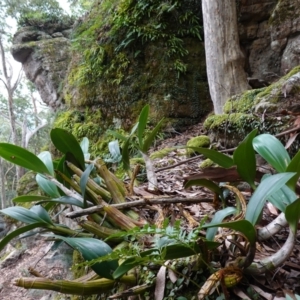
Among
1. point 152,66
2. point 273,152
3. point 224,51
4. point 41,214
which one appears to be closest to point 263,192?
point 273,152

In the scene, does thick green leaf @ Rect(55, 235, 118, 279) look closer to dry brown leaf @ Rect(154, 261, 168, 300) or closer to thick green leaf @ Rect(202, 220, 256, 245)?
dry brown leaf @ Rect(154, 261, 168, 300)

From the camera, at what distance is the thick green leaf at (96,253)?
2.27 feet

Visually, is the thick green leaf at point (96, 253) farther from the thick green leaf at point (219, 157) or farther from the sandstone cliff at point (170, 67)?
the sandstone cliff at point (170, 67)

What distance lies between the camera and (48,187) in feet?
3.47

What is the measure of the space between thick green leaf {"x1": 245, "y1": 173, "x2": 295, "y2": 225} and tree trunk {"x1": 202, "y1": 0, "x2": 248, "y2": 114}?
7.88ft

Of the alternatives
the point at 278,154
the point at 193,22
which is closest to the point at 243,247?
the point at 278,154

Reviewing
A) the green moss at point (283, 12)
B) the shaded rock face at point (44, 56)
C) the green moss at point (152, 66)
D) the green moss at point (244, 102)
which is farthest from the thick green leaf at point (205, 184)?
the shaded rock face at point (44, 56)

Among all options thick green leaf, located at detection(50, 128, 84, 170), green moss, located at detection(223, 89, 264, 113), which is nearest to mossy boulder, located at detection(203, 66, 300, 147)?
green moss, located at detection(223, 89, 264, 113)

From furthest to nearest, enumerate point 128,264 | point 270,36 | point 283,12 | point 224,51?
point 270,36 < point 283,12 < point 224,51 < point 128,264

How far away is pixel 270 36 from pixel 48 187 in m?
3.75

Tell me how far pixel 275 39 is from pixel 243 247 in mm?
3600

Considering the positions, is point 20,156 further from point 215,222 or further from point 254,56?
point 254,56

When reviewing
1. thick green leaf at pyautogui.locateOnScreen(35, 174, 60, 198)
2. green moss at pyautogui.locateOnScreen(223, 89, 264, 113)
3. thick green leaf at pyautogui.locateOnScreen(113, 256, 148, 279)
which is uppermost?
green moss at pyautogui.locateOnScreen(223, 89, 264, 113)

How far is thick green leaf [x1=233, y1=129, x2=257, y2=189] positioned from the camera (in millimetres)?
688
